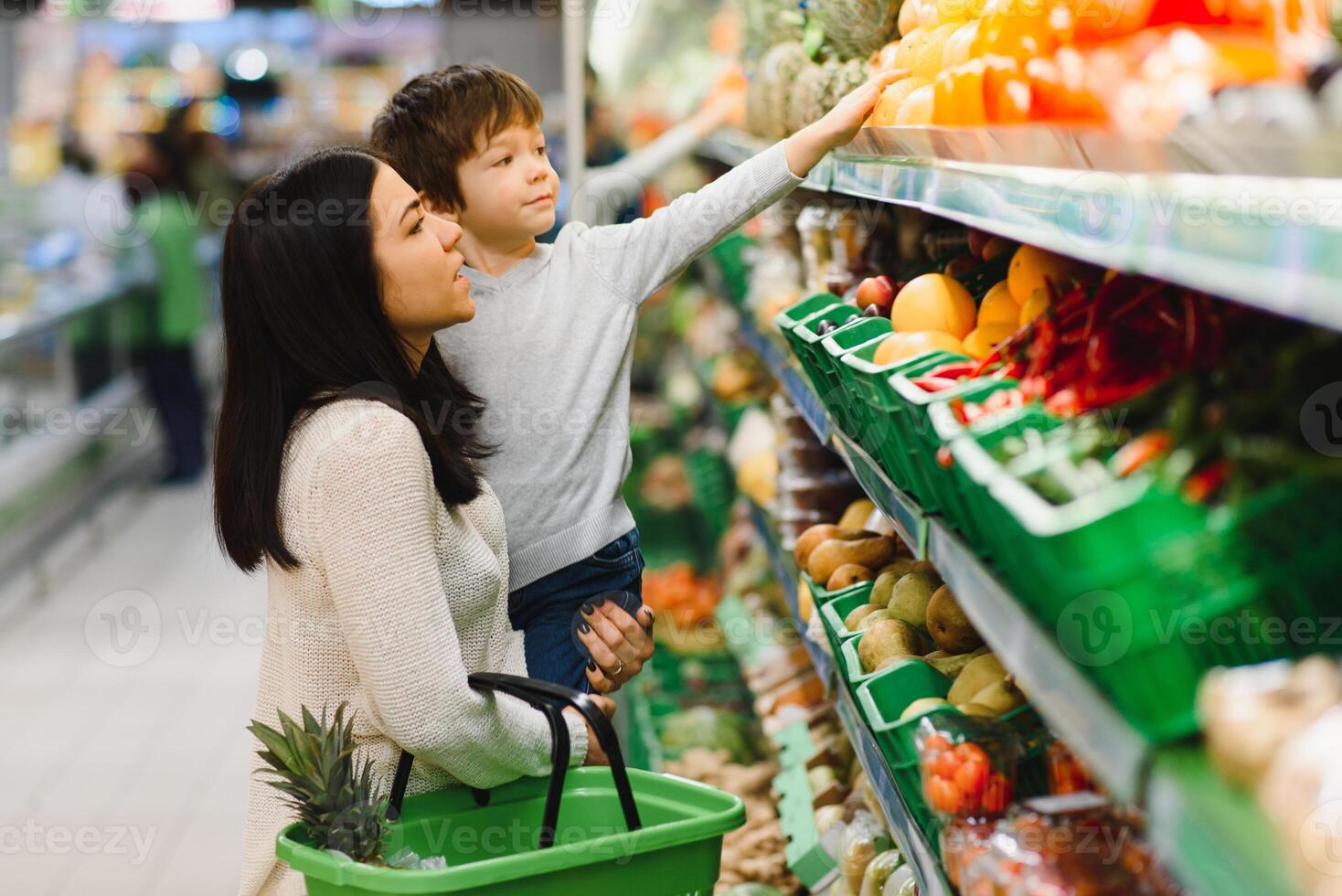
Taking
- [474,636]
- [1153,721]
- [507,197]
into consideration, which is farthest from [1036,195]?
[507,197]

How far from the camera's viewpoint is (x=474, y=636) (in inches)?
77.9

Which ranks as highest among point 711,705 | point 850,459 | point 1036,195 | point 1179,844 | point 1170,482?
point 1036,195

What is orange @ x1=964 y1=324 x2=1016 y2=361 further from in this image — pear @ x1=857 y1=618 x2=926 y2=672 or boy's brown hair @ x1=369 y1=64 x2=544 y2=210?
boy's brown hair @ x1=369 y1=64 x2=544 y2=210

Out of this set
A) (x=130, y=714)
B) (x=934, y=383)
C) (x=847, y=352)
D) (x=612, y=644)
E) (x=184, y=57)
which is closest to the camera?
(x=934, y=383)

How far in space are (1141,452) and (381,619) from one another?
0.95 metres

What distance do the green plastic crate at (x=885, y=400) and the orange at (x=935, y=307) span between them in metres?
0.23

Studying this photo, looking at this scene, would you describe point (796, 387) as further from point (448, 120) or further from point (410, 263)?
point (410, 263)

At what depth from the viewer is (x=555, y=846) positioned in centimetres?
173

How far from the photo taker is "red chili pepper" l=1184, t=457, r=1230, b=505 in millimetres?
1016

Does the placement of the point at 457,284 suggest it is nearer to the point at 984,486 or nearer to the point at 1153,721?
the point at 984,486

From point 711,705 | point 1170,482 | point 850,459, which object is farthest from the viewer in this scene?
point 711,705

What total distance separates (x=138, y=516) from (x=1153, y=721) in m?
7.02

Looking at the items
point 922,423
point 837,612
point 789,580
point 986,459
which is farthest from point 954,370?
point 789,580

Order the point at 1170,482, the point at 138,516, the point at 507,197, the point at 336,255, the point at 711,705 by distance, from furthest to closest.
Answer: the point at 138,516, the point at 711,705, the point at 507,197, the point at 336,255, the point at 1170,482
